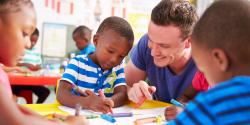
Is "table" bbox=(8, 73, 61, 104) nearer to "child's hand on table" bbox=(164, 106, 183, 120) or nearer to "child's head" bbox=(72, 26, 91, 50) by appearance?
"child's head" bbox=(72, 26, 91, 50)

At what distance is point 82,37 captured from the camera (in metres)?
3.70

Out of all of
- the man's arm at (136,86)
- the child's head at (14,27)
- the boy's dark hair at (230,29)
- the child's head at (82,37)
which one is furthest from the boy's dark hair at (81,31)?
the boy's dark hair at (230,29)

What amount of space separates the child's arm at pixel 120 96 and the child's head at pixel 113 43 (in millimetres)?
89

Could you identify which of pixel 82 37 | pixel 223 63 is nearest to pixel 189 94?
pixel 223 63

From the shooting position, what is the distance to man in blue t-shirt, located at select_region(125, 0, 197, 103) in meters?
1.15

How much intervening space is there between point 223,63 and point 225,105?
105 mm

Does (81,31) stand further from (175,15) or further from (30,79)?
(175,15)

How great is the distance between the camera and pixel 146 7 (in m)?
A: 4.24

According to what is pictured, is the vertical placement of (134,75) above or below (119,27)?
below

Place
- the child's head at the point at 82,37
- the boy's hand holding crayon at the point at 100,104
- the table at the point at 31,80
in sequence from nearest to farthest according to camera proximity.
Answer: the boy's hand holding crayon at the point at 100,104 → the table at the point at 31,80 → the child's head at the point at 82,37

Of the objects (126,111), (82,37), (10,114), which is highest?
(10,114)

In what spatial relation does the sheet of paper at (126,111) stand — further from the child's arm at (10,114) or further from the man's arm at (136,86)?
the child's arm at (10,114)

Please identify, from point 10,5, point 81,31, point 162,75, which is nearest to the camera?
point 10,5

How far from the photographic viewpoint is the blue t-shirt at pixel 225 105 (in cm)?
52
